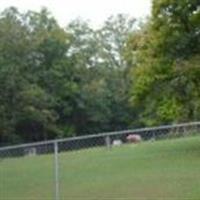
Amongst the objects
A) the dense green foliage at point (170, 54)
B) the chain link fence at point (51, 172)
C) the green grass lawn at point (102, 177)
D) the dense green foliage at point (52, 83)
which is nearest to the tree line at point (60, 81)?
the dense green foliage at point (52, 83)

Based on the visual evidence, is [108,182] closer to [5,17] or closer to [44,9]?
[5,17]

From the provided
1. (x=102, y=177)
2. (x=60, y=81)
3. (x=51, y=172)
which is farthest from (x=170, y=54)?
(x=60, y=81)

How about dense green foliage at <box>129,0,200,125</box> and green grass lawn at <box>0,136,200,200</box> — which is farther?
dense green foliage at <box>129,0,200,125</box>

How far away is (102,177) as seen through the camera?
19594 mm

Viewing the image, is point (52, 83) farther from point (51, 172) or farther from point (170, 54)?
point (51, 172)

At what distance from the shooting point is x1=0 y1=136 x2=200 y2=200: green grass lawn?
48.4ft

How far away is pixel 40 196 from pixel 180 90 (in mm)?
19103

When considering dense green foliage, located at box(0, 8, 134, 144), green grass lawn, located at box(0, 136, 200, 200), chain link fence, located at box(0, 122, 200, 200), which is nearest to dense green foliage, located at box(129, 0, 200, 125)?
green grass lawn, located at box(0, 136, 200, 200)

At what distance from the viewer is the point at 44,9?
80.2 m

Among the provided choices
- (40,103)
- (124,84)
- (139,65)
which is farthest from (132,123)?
(139,65)

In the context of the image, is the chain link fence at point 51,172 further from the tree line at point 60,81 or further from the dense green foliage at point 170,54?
the tree line at point 60,81

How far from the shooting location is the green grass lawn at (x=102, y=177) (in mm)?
14750

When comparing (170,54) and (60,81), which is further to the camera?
(60,81)

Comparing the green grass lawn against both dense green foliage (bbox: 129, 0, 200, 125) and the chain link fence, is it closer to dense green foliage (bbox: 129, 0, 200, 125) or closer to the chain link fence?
the chain link fence
